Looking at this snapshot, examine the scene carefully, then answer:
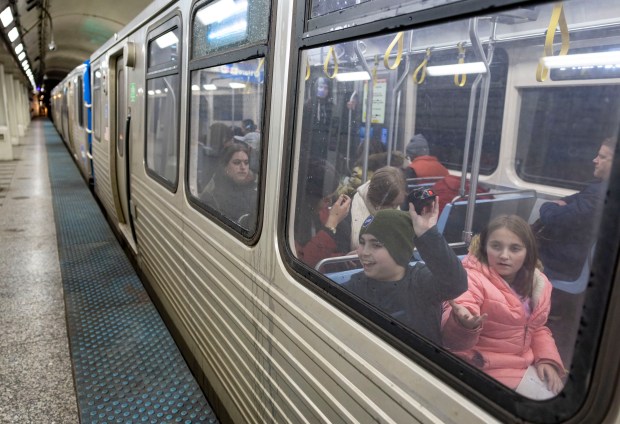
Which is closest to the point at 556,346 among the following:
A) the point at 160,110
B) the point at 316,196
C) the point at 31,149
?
the point at 316,196

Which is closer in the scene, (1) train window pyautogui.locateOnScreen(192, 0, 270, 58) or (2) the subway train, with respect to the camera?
(2) the subway train

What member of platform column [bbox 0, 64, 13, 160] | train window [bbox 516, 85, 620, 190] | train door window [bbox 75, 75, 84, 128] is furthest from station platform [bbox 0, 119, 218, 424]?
platform column [bbox 0, 64, 13, 160]

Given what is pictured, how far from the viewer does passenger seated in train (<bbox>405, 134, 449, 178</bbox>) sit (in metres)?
1.30

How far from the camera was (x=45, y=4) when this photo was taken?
10.8 meters

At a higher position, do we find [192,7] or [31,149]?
[192,7]

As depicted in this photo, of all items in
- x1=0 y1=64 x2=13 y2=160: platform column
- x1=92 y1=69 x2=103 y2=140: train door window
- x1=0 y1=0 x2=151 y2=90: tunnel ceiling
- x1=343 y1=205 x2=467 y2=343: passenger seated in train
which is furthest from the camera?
x1=0 y1=64 x2=13 y2=160: platform column

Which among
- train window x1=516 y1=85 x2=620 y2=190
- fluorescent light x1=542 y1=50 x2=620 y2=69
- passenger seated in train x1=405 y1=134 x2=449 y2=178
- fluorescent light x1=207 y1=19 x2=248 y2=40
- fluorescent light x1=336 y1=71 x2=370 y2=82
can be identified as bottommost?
passenger seated in train x1=405 y1=134 x2=449 y2=178

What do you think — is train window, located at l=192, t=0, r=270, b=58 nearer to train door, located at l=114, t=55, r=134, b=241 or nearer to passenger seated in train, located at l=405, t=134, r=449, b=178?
passenger seated in train, located at l=405, t=134, r=449, b=178

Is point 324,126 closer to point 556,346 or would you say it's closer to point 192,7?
point 556,346

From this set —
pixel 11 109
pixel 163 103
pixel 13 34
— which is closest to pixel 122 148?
pixel 163 103

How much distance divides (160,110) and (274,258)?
6.84 feet

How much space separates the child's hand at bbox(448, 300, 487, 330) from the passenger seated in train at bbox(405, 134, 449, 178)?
0.37 metres

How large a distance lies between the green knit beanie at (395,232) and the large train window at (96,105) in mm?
5901

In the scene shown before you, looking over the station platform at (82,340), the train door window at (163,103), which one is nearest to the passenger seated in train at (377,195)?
the station platform at (82,340)
